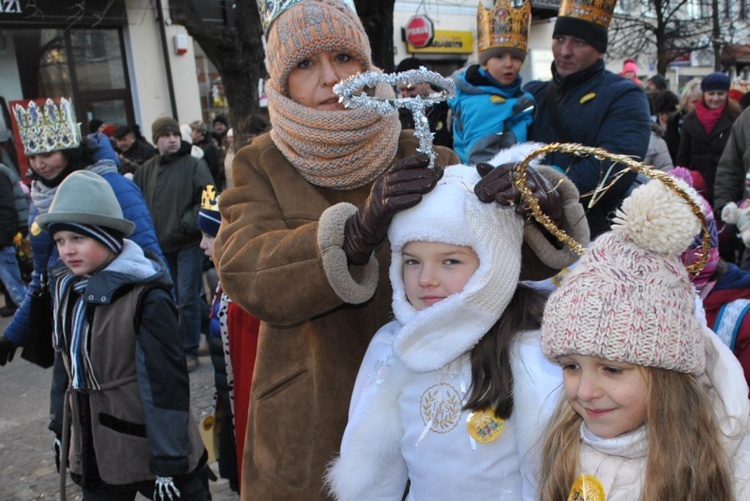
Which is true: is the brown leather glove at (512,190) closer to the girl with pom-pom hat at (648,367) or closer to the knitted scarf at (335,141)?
the girl with pom-pom hat at (648,367)

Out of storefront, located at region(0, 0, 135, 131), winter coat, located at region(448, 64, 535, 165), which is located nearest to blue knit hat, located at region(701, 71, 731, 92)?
winter coat, located at region(448, 64, 535, 165)

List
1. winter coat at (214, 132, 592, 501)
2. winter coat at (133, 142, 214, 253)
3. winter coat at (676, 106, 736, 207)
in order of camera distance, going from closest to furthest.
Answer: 1. winter coat at (214, 132, 592, 501)
2. winter coat at (133, 142, 214, 253)
3. winter coat at (676, 106, 736, 207)

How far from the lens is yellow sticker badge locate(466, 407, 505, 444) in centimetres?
164

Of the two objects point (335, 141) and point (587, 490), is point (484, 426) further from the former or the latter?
point (335, 141)

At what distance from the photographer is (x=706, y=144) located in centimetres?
646

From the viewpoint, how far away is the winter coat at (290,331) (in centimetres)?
178

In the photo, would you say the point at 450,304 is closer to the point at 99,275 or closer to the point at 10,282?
the point at 99,275

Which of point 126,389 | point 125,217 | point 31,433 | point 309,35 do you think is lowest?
point 31,433

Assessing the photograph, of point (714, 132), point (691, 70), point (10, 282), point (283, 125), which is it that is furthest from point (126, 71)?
point (691, 70)

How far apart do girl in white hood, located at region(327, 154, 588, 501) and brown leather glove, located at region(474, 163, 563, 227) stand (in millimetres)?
47

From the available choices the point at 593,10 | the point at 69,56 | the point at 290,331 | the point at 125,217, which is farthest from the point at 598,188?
the point at 69,56

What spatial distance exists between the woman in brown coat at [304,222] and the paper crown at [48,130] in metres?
2.78

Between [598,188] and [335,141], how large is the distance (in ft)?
2.45

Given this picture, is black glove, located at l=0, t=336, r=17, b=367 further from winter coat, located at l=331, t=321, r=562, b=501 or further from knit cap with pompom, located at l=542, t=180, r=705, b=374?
knit cap with pompom, located at l=542, t=180, r=705, b=374
